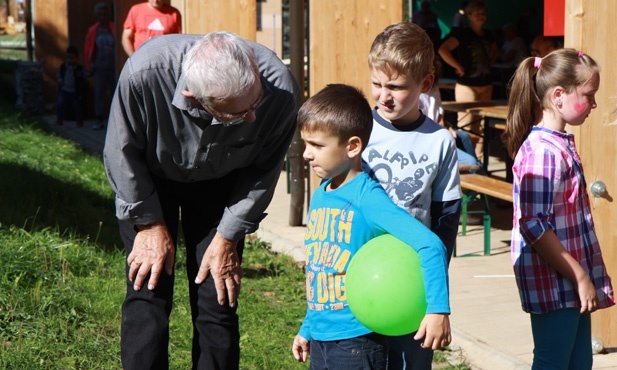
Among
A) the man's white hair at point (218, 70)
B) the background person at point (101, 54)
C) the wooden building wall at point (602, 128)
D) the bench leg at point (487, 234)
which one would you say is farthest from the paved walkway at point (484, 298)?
the background person at point (101, 54)

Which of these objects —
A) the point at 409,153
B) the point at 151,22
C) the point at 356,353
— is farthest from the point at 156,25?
the point at 356,353

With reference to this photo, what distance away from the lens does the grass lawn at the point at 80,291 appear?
15.6ft

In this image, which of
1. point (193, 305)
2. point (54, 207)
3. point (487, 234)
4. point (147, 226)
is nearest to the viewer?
point (147, 226)

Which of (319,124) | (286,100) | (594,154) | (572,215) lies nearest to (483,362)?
(594,154)

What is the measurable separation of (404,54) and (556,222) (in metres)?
0.84

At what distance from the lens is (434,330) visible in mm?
2877

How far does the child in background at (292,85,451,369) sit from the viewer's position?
3.17 m

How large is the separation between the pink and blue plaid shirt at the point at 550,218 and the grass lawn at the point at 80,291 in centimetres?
136

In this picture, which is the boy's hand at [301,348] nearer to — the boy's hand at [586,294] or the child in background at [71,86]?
the boy's hand at [586,294]

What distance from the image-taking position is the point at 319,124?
3.21 meters

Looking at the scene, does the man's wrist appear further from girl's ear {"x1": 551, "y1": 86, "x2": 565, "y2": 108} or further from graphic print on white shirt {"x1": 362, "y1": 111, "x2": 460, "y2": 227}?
girl's ear {"x1": 551, "y1": 86, "x2": 565, "y2": 108}

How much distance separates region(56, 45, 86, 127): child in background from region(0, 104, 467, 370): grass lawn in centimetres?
726

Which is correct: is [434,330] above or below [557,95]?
below

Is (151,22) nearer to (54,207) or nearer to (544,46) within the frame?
(54,207)
